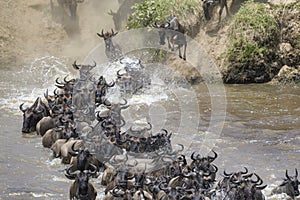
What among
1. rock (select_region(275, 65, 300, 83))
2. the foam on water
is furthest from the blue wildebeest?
the foam on water

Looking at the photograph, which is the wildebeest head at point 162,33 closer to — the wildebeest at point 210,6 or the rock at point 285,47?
the wildebeest at point 210,6

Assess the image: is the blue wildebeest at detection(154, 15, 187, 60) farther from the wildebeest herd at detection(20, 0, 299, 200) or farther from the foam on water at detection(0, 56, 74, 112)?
the wildebeest herd at detection(20, 0, 299, 200)

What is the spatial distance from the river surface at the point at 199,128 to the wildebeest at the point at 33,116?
314mm

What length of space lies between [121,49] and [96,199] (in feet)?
51.8

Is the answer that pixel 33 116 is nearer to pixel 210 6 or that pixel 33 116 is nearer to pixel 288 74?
pixel 288 74

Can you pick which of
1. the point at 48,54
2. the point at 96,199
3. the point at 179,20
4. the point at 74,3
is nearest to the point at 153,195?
the point at 96,199

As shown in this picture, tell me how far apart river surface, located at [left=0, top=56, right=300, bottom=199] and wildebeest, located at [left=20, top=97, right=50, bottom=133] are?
314mm

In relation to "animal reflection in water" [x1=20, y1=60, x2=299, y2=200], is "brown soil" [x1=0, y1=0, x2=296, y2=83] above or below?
above

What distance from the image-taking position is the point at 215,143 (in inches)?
Answer: 714

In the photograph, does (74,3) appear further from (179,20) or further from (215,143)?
(215,143)

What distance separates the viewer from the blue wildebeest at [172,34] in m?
27.2

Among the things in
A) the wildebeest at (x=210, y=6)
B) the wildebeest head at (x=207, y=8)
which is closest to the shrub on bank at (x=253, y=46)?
the wildebeest at (x=210, y=6)

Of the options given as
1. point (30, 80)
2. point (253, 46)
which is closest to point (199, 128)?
point (253, 46)

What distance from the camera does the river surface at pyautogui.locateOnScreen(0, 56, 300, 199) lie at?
51.4 ft
